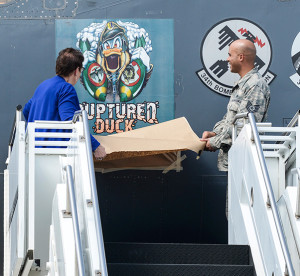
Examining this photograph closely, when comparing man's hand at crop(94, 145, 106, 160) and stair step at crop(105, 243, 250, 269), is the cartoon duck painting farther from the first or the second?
stair step at crop(105, 243, 250, 269)

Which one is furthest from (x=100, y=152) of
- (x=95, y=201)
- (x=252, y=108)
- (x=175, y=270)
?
(x=95, y=201)

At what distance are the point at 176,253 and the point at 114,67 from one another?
9.30 ft

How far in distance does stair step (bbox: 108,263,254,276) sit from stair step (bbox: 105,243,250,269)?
0.34m

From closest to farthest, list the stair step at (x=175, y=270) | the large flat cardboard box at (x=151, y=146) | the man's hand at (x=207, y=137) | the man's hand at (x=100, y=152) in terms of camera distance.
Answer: the stair step at (x=175, y=270) → the man's hand at (x=100, y=152) → the large flat cardboard box at (x=151, y=146) → the man's hand at (x=207, y=137)

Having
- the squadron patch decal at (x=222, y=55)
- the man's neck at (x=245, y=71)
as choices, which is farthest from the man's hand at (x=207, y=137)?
the squadron patch decal at (x=222, y=55)

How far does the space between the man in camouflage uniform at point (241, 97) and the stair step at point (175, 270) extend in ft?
6.35

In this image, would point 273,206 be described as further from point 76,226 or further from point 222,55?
point 222,55

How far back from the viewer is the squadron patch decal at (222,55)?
30.5 ft

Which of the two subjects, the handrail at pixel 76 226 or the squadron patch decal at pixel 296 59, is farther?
the squadron patch decal at pixel 296 59

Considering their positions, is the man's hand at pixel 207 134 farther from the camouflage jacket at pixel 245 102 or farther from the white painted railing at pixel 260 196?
the white painted railing at pixel 260 196

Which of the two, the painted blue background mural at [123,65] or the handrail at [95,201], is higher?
the painted blue background mural at [123,65]

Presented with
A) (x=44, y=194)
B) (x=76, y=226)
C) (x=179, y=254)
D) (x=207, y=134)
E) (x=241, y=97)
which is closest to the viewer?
(x=76, y=226)

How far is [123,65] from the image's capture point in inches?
366

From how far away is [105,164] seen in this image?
877 cm
